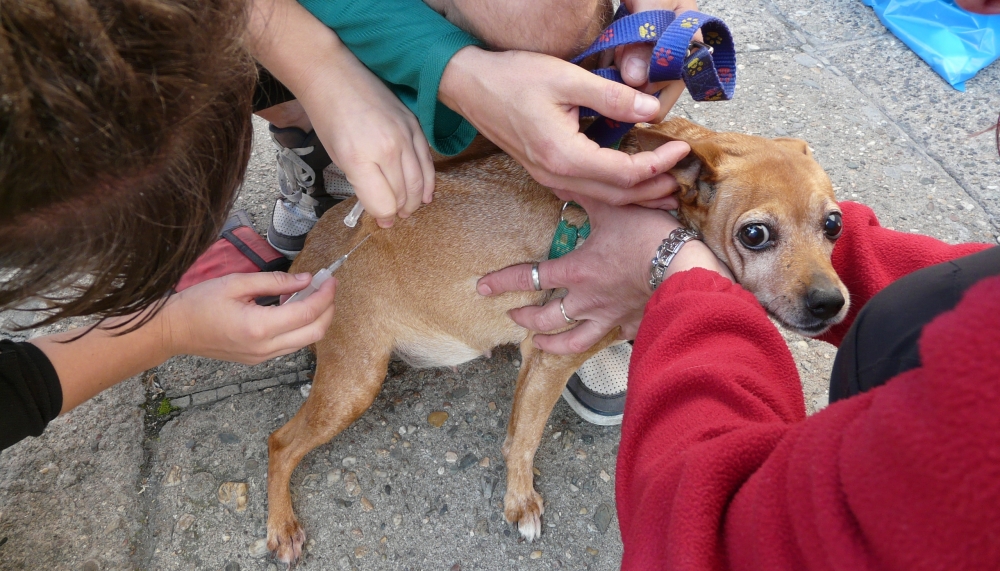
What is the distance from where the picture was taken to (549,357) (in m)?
2.50

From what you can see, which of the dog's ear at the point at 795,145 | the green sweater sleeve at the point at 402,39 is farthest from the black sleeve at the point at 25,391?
the dog's ear at the point at 795,145

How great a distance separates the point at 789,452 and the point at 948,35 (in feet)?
15.9

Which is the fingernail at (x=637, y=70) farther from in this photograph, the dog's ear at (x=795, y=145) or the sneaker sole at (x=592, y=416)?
the sneaker sole at (x=592, y=416)

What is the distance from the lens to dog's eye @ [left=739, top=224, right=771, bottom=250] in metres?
1.99

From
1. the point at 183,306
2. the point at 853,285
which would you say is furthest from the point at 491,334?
the point at 853,285

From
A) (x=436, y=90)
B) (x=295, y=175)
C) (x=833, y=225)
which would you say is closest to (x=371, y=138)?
(x=436, y=90)

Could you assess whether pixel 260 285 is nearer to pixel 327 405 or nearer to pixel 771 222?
pixel 327 405

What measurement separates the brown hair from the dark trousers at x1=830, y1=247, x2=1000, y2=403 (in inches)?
52.6

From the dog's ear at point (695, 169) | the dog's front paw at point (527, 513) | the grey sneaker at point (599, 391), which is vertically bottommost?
the dog's front paw at point (527, 513)

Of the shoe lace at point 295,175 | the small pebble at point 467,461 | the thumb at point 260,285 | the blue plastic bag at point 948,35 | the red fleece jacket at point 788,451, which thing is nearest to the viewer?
the red fleece jacket at point 788,451

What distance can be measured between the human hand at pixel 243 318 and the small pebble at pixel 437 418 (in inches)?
39.7

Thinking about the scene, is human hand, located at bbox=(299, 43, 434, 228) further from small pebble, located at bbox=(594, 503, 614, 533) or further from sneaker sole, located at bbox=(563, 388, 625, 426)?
small pebble, located at bbox=(594, 503, 614, 533)

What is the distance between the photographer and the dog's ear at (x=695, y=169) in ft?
6.61

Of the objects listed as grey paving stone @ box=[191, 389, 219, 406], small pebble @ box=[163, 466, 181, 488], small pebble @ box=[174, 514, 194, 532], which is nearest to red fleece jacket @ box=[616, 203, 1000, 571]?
small pebble @ box=[174, 514, 194, 532]
